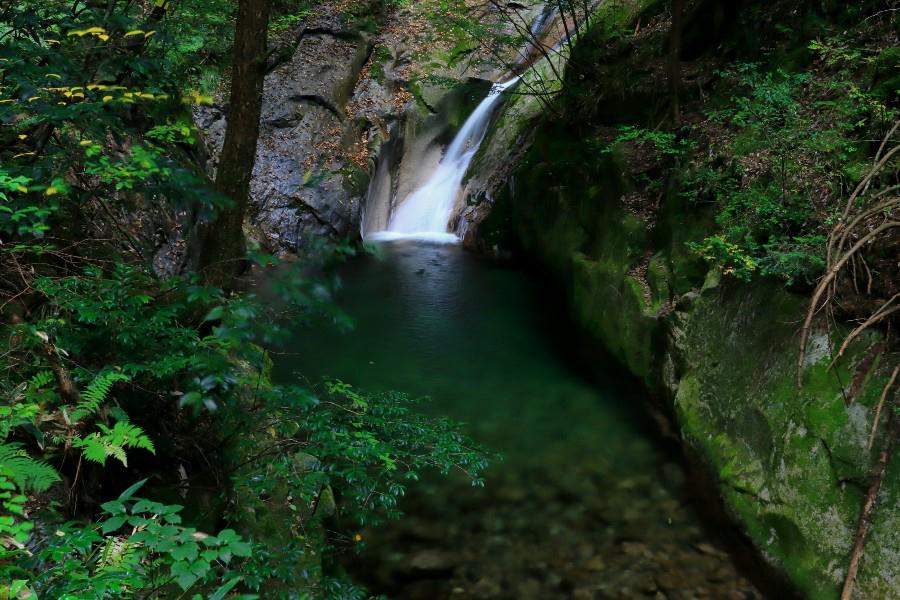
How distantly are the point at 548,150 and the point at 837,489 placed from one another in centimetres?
817

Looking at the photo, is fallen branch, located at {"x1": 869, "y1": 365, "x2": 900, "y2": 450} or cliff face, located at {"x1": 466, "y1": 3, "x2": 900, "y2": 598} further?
cliff face, located at {"x1": 466, "y1": 3, "x2": 900, "y2": 598}

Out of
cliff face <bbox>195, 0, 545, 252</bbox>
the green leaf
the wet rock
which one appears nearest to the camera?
the green leaf

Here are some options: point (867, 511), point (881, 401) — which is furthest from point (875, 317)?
point (867, 511)

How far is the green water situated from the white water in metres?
5.11

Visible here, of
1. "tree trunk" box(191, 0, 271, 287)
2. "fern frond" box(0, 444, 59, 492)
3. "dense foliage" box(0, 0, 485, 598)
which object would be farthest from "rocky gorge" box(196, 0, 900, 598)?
"fern frond" box(0, 444, 59, 492)

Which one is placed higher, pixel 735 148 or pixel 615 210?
pixel 735 148

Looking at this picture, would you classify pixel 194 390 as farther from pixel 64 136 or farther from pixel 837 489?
pixel 837 489

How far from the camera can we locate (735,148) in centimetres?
582

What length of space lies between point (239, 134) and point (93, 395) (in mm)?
2369

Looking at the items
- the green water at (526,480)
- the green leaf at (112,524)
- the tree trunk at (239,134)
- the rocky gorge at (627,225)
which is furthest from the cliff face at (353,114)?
the green leaf at (112,524)

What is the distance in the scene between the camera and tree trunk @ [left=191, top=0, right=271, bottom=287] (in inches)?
155

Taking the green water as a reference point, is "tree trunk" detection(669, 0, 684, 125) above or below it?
above

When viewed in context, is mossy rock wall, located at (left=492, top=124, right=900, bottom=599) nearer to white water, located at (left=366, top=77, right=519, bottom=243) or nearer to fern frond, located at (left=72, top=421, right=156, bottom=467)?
fern frond, located at (left=72, top=421, right=156, bottom=467)

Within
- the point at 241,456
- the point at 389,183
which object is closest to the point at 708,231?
the point at 241,456
